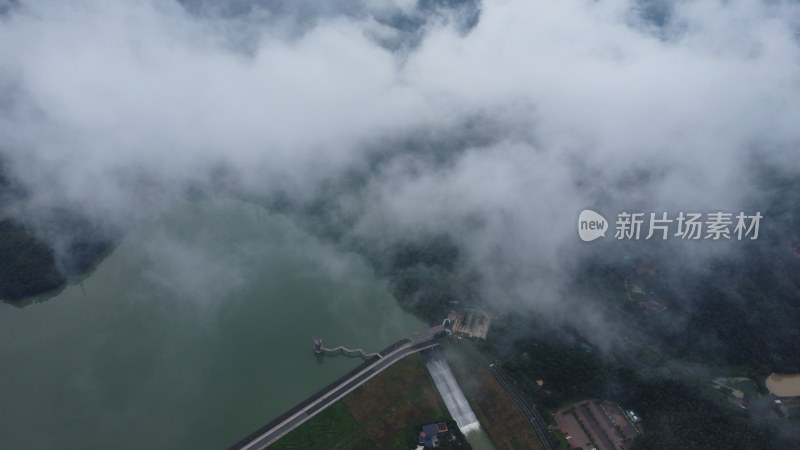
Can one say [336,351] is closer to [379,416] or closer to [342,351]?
[342,351]

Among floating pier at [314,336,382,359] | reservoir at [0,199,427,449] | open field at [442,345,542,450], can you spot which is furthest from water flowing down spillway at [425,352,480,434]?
floating pier at [314,336,382,359]

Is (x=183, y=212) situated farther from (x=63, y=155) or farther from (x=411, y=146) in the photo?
(x=411, y=146)

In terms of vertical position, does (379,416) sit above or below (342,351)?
below

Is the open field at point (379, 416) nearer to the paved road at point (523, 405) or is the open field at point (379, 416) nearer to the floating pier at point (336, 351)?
the floating pier at point (336, 351)

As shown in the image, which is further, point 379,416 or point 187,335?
point 187,335

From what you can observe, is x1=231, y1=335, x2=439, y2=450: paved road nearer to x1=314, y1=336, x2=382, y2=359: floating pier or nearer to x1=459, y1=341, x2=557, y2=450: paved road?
x1=314, y1=336, x2=382, y2=359: floating pier

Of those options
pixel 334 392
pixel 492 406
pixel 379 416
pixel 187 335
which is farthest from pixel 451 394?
pixel 187 335
